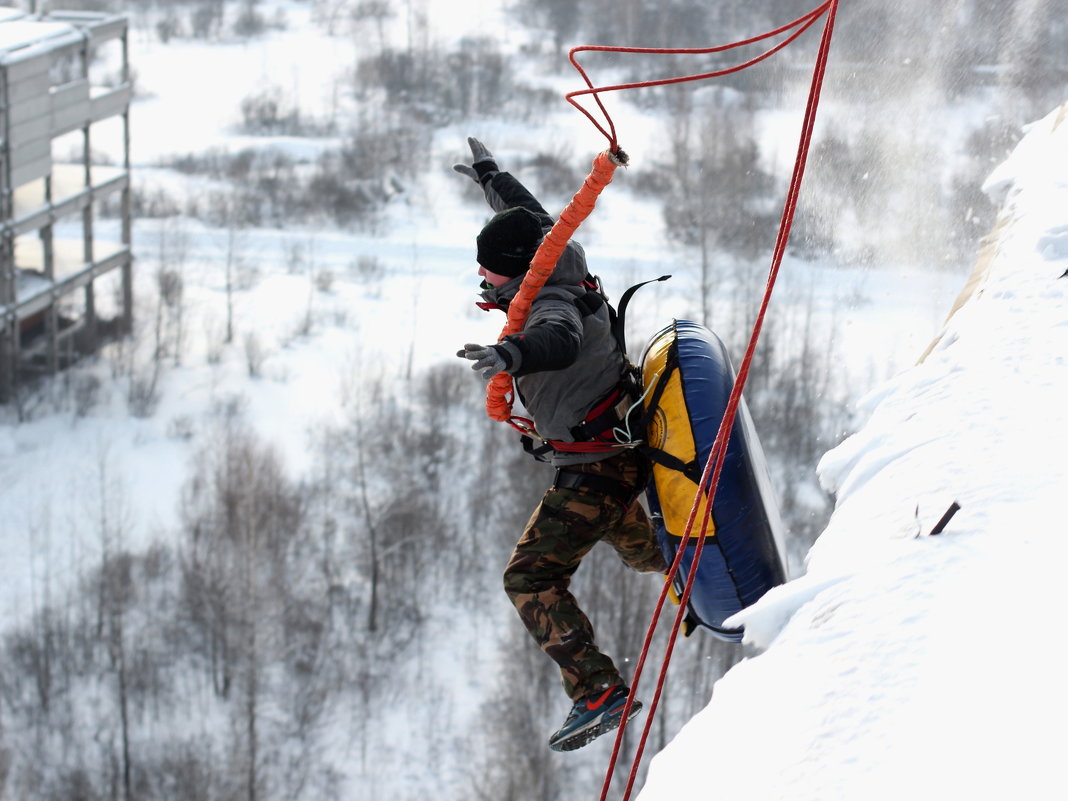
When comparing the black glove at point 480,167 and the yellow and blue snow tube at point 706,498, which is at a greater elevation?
the black glove at point 480,167

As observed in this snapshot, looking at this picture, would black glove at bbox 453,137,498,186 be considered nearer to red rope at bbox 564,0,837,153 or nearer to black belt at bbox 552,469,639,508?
red rope at bbox 564,0,837,153

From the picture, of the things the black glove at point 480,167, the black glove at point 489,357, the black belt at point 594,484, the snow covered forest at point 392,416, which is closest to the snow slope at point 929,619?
the black belt at point 594,484

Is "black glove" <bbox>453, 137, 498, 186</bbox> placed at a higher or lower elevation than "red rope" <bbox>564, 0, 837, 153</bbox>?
lower

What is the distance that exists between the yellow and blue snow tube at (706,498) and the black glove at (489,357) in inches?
38.1

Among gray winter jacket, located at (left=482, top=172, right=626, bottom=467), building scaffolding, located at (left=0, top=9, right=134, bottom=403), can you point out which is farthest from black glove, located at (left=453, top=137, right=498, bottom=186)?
building scaffolding, located at (left=0, top=9, right=134, bottom=403)

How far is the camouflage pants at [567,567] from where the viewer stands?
4.62 meters

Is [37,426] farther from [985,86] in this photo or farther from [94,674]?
[985,86]

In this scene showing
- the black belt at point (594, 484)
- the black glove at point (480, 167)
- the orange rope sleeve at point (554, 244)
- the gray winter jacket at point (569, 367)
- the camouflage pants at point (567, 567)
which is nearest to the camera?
the orange rope sleeve at point (554, 244)

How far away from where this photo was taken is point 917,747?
2660 millimetres

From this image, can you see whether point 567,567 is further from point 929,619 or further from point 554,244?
point 929,619

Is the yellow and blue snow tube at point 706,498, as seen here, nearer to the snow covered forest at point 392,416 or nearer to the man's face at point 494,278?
the man's face at point 494,278

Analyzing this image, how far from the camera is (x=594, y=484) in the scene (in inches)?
191

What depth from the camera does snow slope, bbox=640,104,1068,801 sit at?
263 cm

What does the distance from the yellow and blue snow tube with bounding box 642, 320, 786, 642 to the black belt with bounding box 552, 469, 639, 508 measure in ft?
0.39
